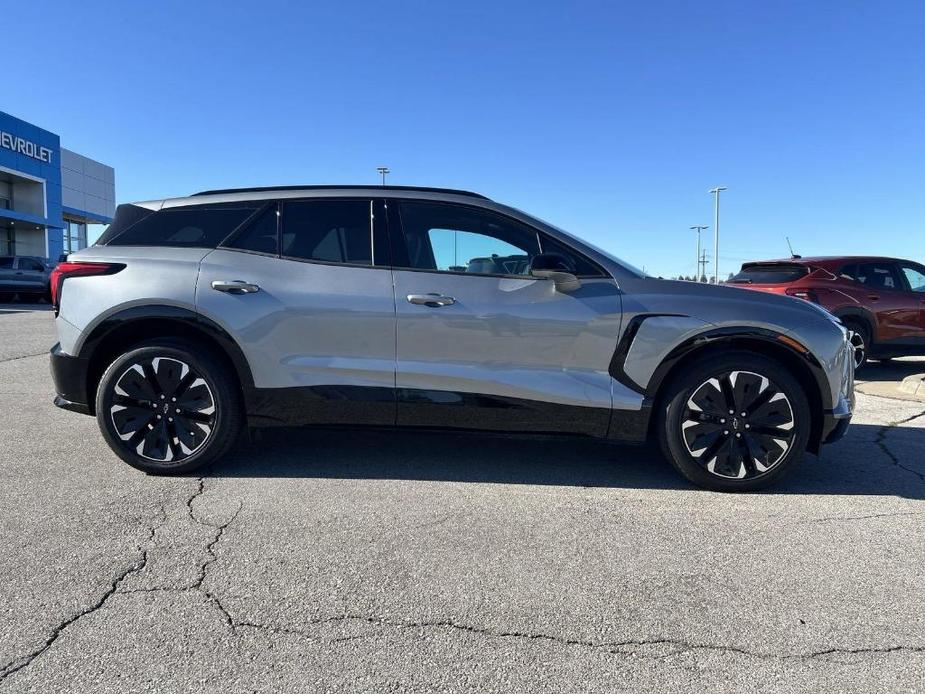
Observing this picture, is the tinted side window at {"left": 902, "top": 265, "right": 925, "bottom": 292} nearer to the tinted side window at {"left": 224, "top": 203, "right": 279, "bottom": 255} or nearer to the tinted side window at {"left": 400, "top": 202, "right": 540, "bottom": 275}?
the tinted side window at {"left": 400, "top": 202, "right": 540, "bottom": 275}

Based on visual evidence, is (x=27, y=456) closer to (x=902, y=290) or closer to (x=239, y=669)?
(x=239, y=669)

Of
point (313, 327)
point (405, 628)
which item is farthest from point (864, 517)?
point (313, 327)

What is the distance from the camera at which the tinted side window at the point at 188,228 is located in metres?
4.07

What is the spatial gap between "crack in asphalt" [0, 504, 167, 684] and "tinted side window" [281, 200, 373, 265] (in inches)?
69.9

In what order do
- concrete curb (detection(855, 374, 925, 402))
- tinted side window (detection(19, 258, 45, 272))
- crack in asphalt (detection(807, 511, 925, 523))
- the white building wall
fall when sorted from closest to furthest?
1. crack in asphalt (detection(807, 511, 925, 523))
2. concrete curb (detection(855, 374, 925, 402))
3. tinted side window (detection(19, 258, 45, 272))
4. the white building wall

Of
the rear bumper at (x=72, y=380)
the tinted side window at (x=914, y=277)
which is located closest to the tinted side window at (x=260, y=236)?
the rear bumper at (x=72, y=380)

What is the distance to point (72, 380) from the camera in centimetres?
400

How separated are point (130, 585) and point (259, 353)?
1579 millimetres

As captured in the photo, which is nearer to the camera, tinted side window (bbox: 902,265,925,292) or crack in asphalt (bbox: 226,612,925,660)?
crack in asphalt (bbox: 226,612,925,660)

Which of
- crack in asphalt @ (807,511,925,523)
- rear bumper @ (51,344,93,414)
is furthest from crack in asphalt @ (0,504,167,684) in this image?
crack in asphalt @ (807,511,925,523)

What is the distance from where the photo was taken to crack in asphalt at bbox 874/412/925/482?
14.2 feet

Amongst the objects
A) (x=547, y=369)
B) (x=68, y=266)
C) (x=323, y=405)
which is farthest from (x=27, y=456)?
(x=547, y=369)

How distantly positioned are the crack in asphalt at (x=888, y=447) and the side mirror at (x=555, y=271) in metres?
2.71

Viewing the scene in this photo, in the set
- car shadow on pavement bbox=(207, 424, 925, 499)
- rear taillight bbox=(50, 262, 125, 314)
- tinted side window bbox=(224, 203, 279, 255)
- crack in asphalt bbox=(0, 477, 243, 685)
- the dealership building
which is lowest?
crack in asphalt bbox=(0, 477, 243, 685)
